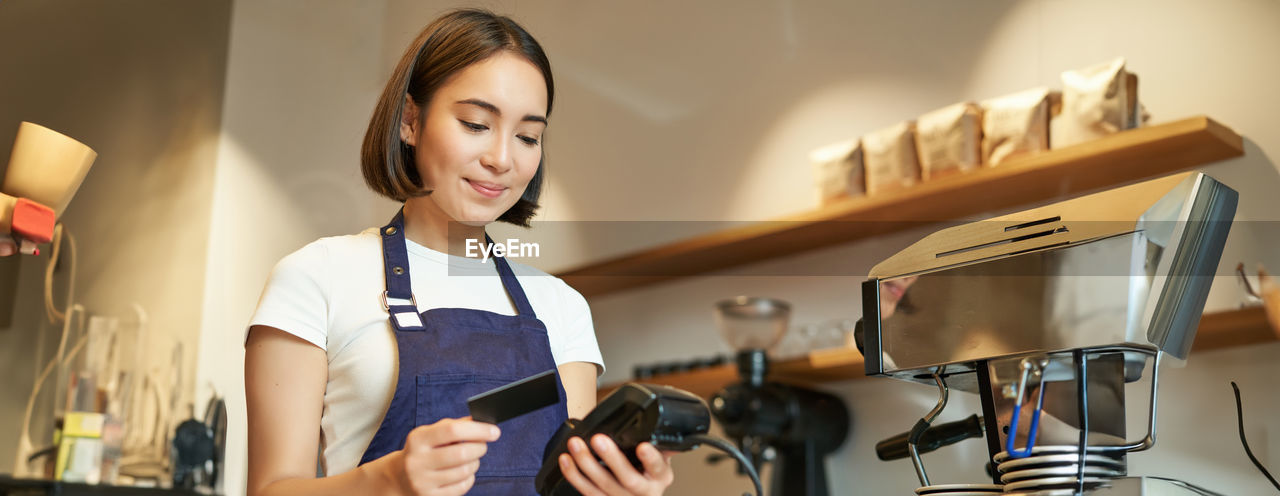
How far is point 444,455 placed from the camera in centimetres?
91

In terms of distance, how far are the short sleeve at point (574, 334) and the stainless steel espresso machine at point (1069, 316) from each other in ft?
1.39

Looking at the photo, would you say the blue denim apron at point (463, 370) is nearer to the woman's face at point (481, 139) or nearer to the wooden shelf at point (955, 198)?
the woman's face at point (481, 139)

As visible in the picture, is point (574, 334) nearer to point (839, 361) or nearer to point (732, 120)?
point (839, 361)

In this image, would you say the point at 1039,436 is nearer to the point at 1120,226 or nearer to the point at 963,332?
the point at 963,332

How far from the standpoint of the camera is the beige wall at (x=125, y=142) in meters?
2.39

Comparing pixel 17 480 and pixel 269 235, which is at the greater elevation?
pixel 269 235

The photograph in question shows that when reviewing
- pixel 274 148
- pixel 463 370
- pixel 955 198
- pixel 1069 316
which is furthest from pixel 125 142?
pixel 1069 316

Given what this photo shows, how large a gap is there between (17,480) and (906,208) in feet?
6.78

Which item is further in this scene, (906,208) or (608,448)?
(906,208)

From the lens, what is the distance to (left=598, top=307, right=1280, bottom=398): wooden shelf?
2033 mm

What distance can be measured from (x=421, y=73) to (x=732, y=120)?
200cm

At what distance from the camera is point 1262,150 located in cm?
221

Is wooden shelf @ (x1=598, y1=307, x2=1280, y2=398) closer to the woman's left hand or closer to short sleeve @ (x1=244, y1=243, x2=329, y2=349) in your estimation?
the woman's left hand

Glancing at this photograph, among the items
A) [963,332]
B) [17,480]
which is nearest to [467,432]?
[17,480]
